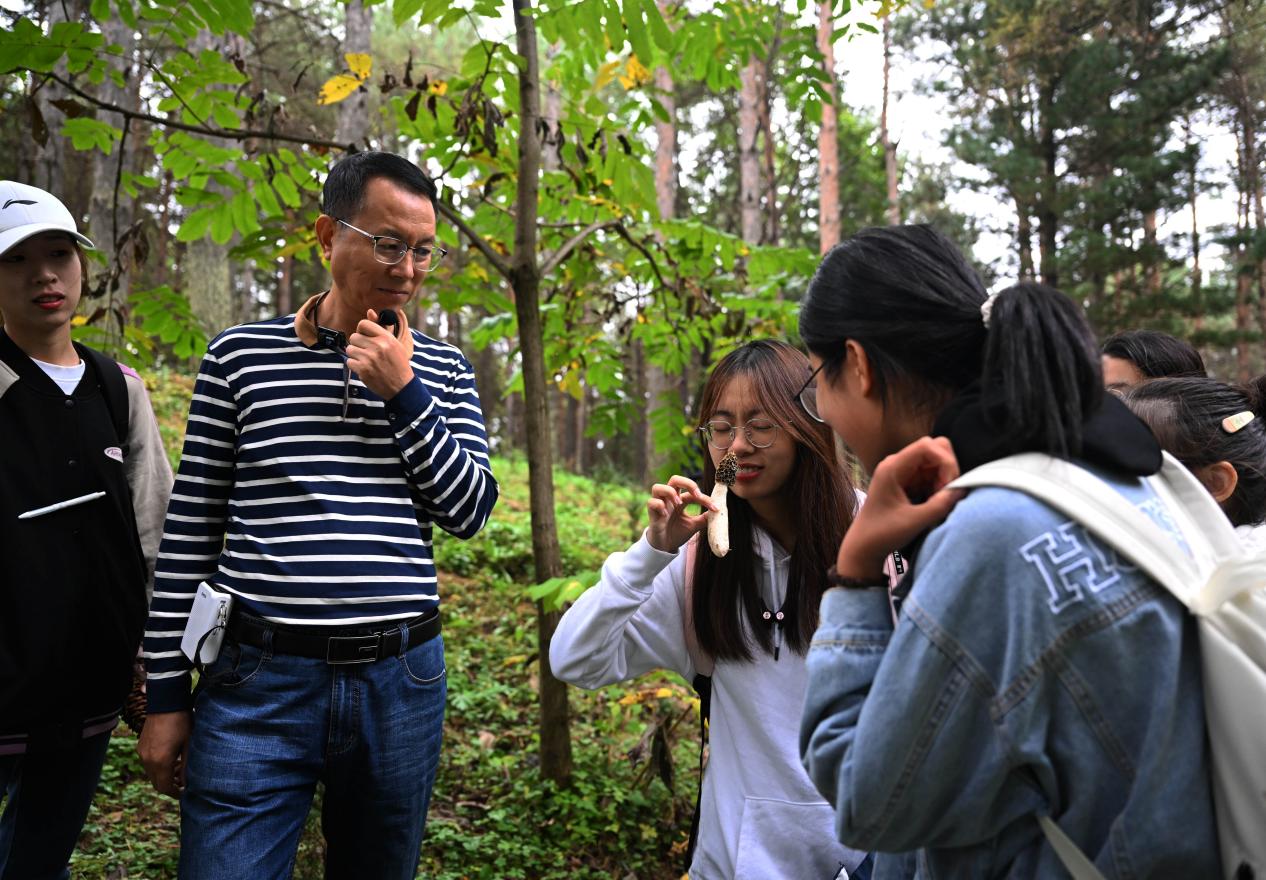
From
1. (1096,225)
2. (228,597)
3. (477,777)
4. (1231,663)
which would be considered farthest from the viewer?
(1096,225)

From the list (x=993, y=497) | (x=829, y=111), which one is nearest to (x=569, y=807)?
(x=993, y=497)

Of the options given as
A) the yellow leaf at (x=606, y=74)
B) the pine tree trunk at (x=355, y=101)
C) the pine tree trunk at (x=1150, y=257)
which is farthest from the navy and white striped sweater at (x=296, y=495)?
the pine tree trunk at (x=1150, y=257)

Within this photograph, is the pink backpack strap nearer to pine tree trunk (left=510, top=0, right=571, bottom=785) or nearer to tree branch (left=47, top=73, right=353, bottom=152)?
pine tree trunk (left=510, top=0, right=571, bottom=785)

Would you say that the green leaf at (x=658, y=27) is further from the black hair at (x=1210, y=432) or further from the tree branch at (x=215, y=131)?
the black hair at (x=1210, y=432)

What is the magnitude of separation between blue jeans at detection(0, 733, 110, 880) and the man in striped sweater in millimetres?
405

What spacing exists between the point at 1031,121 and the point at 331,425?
19.2 meters

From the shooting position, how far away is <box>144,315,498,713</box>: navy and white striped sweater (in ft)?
7.35

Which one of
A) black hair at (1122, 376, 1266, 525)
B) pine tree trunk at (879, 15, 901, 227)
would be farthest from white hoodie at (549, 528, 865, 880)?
pine tree trunk at (879, 15, 901, 227)

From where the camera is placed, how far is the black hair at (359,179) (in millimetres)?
2451

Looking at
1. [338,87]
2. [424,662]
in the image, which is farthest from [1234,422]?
[338,87]

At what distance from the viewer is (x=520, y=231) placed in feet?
13.1

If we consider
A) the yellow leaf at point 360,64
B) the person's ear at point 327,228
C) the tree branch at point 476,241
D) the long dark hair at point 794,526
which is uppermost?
the yellow leaf at point 360,64

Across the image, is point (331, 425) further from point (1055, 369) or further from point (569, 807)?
point (569, 807)

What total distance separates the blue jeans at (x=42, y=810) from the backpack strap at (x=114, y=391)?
34.9 inches
